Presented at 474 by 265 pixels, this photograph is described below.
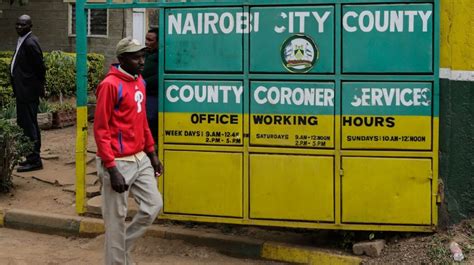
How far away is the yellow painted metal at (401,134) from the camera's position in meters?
5.13

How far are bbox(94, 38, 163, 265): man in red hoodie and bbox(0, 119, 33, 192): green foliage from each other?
284 cm

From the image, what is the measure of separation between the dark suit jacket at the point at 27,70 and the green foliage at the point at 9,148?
0.96 metres

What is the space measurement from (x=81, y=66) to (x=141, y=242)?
5.72ft

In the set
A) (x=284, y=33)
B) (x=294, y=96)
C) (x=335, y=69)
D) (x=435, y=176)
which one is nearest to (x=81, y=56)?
(x=284, y=33)

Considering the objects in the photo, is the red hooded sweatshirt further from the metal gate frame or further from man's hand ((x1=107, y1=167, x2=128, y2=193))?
the metal gate frame

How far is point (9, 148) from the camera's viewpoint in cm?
712

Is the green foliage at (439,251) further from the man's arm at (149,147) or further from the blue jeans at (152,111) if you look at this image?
the blue jeans at (152,111)

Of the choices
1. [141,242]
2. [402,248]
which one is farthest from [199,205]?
[402,248]

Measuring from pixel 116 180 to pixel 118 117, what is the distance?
455 mm

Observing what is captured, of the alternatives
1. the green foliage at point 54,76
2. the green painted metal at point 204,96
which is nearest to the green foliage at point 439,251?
the green painted metal at point 204,96

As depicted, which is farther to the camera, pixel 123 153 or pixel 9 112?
pixel 9 112

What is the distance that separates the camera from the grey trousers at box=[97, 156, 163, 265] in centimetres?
460

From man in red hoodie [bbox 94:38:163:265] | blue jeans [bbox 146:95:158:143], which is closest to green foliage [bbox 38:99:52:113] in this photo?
blue jeans [bbox 146:95:158:143]

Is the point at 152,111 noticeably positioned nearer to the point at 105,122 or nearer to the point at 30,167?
the point at 105,122
